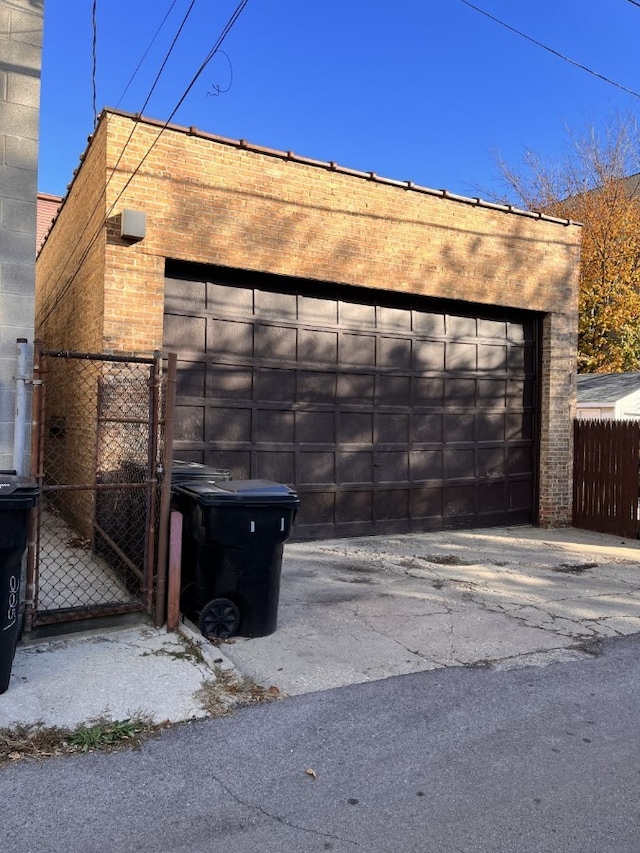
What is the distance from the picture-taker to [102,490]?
6355mm

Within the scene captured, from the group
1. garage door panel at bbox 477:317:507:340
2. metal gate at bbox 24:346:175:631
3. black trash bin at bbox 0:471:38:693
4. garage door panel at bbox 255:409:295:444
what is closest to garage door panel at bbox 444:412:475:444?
garage door panel at bbox 477:317:507:340

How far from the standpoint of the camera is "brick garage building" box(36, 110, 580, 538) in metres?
7.84

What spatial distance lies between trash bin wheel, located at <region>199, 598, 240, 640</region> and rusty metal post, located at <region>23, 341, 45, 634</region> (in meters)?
1.17

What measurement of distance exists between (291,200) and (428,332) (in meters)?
2.87

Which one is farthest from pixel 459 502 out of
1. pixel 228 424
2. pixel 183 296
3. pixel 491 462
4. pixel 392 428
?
pixel 183 296

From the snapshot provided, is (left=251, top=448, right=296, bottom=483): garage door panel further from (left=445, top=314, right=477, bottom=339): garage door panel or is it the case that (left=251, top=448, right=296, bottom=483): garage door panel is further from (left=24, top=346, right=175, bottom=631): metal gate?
(left=445, top=314, right=477, bottom=339): garage door panel

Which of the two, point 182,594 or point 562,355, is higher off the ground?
point 562,355

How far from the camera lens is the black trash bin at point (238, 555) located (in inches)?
194

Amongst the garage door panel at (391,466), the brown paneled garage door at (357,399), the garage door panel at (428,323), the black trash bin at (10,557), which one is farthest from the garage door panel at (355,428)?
the black trash bin at (10,557)

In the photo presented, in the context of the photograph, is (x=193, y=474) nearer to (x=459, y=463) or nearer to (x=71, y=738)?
(x=71, y=738)

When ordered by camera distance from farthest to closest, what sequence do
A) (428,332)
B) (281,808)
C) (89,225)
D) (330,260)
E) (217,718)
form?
1. (428,332)
2. (330,260)
3. (89,225)
4. (217,718)
5. (281,808)

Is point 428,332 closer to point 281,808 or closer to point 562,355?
point 562,355

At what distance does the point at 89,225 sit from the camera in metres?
8.38

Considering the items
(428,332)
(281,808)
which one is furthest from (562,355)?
(281,808)
